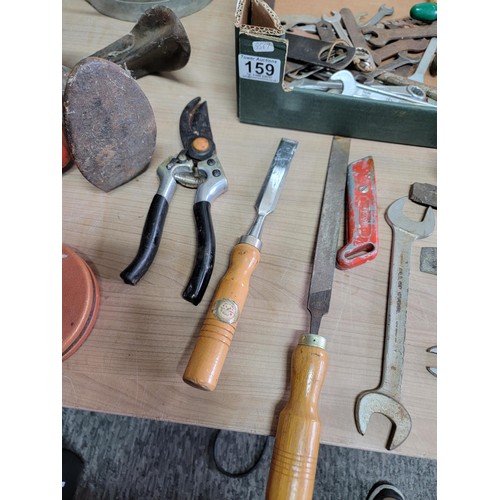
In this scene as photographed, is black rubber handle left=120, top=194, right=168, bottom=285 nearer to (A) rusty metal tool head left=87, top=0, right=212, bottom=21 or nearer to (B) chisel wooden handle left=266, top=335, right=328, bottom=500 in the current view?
(B) chisel wooden handle left=266, top=335, right=328, bottom=500

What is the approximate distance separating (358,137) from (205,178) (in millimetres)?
301

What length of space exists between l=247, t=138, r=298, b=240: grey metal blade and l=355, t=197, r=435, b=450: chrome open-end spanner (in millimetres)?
189

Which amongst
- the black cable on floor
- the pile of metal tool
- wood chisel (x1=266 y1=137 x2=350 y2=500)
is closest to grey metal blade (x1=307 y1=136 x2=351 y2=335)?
wood chisel (x1=266 y1=137 x2=350 y2=500)

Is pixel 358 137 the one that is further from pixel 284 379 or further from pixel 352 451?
pixel 352 451

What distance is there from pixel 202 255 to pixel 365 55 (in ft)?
1.80

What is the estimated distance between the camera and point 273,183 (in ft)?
2.28

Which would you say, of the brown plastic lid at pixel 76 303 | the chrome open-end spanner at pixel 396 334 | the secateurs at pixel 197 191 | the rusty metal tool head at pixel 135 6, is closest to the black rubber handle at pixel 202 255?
the secateurs at pixel 197 191

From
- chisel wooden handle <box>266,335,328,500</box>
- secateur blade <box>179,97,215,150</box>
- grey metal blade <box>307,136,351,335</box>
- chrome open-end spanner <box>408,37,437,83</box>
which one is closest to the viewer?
chisel wooden handle <box>266,335,328,500</box>

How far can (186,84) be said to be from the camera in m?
0.81

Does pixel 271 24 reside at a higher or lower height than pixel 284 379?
higher

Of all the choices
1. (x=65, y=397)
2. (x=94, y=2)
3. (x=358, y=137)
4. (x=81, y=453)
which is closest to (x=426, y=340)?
(x=358, y=137)

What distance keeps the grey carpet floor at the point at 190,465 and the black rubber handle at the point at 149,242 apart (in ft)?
1.90

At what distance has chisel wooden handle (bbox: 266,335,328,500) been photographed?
0.47 meters

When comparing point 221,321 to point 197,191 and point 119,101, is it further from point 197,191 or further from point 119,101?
point 119,101
